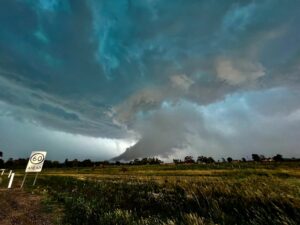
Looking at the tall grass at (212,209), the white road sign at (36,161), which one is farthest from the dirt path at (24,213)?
the white road sign at (36,161)

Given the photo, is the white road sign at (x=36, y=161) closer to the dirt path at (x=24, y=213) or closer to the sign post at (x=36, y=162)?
the sign post at (x=36, y=162)

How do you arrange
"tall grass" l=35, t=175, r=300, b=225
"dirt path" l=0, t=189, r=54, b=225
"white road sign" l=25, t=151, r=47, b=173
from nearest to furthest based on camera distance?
"tall grass" l=35, t=175, r=300, b=225, "dirt path" l=0, t=189, r=54, b=225, "white road sign" l=25, t=151, r=47, b=173

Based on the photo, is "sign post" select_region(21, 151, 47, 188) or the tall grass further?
"sign post" select_region(21, 151, 47, 188)

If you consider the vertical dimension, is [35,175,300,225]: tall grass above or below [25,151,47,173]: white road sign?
below

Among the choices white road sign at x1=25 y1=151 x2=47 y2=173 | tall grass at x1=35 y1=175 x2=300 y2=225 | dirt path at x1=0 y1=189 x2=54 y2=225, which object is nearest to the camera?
tall grass at x1=35 y1=175 x2=300 y2=225

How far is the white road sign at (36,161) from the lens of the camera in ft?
124

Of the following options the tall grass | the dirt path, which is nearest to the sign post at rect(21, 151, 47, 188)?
the dirt path

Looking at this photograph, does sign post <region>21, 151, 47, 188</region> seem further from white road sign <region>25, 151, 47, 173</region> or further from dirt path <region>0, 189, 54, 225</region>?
dirt path <region>0, 189, 54, 225</region>

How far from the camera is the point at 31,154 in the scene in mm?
38688

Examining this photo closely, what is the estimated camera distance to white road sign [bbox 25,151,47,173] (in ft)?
124

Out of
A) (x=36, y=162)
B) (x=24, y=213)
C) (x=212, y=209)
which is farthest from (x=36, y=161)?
(x=212, y=209)

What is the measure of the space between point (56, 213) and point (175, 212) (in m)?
7.16

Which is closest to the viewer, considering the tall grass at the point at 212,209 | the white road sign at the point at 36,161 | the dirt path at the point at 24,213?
the tall grass at the point at 212,209

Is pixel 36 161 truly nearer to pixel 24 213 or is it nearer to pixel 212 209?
pixel 24 213
